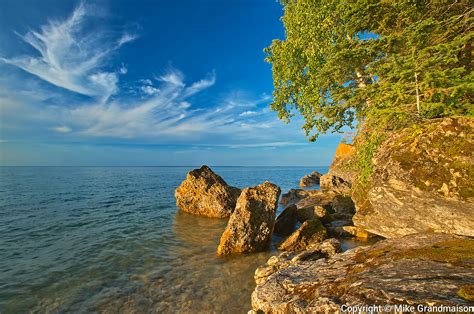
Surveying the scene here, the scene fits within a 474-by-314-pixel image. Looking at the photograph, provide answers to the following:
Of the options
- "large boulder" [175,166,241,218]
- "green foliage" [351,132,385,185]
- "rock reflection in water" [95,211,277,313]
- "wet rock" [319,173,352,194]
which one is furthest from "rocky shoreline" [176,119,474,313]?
"wet rock" [319,173,352,194]

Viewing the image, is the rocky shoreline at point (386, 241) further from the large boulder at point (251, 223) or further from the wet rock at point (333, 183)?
the wet rock at point (333, 183)

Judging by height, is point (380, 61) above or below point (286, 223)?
above

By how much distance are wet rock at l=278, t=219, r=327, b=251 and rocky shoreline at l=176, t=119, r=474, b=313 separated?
57 millimetres

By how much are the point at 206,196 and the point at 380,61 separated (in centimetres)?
1941

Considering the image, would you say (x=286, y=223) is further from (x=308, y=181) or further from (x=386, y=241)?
(x=308, y=181)

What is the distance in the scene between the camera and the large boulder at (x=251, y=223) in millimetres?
13680

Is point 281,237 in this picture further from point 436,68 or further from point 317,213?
point 436,68

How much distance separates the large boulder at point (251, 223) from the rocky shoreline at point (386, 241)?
2.2 inches

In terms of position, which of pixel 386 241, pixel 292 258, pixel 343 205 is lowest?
pixel 292 258

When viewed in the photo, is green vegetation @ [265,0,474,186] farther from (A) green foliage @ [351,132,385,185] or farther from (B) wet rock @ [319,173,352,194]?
(B) wet rock @ [319,173,352,194]

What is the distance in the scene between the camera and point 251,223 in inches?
562

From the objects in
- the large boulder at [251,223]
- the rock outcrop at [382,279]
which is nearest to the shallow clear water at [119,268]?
the large boulder at [251,223]

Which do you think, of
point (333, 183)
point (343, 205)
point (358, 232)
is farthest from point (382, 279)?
point (333, 183)

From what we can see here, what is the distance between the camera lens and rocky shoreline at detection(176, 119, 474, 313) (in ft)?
16.2
